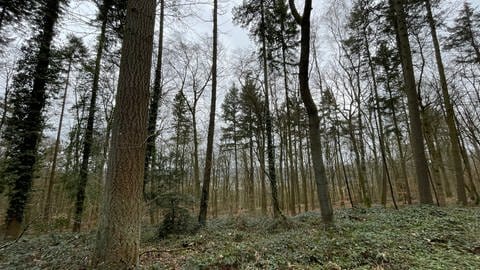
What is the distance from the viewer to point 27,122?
816 cm

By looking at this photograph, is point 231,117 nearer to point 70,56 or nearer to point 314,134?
point 70,56

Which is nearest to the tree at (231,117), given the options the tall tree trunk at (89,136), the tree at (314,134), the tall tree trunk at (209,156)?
the tall tree trunk at (209,156)

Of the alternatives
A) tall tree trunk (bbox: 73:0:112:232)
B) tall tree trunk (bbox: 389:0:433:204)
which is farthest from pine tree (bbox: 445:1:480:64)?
tall tree trunk (bbox: 73:0:112:232)

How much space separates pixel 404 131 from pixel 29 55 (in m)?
21.2

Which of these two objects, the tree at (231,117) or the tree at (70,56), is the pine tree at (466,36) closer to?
the tree at (231,117)

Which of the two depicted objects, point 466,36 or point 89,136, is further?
point 466,36

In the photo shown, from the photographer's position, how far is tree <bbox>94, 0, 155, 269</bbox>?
9.18 ft

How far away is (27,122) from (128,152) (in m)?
8.04

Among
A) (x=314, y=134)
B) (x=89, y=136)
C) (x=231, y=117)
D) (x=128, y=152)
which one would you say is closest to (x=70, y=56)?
(x=89, y=136)

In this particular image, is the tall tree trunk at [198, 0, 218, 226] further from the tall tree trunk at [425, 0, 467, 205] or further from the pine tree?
the pine tree

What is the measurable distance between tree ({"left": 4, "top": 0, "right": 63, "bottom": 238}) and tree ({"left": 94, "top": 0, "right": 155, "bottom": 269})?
7.11 m

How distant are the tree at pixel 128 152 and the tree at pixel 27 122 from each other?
23.3ft

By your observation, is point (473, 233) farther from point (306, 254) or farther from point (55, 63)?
point (55, 63)

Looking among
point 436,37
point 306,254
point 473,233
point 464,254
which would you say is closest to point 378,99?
point 436,37
